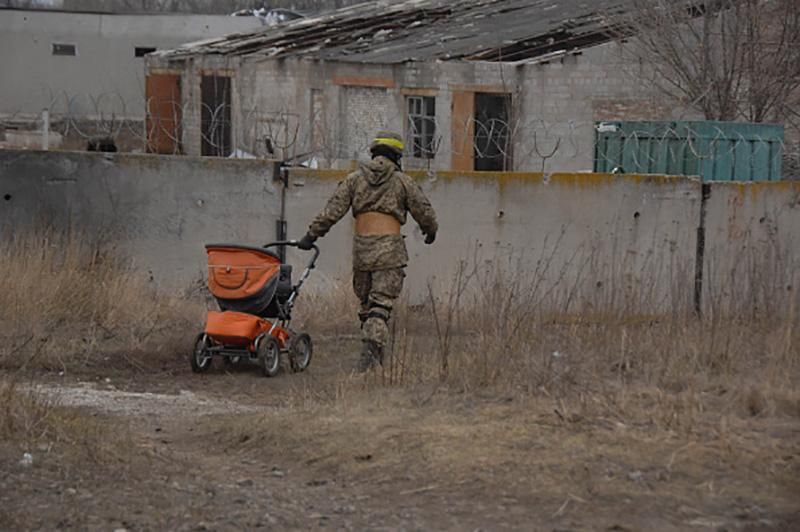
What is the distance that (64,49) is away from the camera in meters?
50.9

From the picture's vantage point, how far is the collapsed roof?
2517 cm

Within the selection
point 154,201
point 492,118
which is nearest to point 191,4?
point 492,118

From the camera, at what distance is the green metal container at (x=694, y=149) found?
14.7 m

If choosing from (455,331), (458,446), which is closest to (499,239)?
(455,331)

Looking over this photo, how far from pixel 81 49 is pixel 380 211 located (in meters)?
42.8

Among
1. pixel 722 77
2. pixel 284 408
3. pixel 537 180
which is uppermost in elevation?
pixel 722 77

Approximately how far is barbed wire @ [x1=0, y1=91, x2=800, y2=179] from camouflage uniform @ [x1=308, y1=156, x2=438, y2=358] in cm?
273

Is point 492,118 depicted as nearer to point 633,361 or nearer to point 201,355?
point 201,355

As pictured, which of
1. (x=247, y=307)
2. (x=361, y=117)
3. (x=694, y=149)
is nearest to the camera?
(x=247, y=307)

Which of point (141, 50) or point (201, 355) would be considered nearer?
point (201, 355)

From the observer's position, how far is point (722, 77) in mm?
20828

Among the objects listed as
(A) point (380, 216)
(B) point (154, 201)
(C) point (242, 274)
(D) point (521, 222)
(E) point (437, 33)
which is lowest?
(C) point (242, 274)

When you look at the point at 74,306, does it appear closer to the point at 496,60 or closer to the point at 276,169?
the point at 276,169

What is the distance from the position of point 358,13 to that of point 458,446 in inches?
1124
